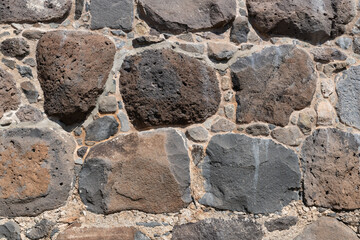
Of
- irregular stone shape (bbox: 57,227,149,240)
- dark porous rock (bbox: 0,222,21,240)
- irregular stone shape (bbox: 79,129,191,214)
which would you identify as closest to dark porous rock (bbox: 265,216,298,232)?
irregular stone shape (bbox: 79,129,191,214)

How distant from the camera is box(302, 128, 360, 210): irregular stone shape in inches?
75.4

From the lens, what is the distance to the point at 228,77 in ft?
6.20

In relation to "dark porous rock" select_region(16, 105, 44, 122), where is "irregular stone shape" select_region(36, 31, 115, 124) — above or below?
above

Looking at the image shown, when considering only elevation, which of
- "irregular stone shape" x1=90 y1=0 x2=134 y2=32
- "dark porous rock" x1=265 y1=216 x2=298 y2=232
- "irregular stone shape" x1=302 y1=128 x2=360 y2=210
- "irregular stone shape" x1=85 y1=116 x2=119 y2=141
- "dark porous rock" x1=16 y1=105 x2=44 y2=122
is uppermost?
"irregular stone shape" x1=90 y1=0 x2=134 y2=32

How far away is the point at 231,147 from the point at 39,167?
0.77 m

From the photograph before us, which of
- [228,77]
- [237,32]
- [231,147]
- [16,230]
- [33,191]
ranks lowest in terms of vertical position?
[16,230]

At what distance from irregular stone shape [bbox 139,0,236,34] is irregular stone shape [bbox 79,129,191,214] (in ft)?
1.58

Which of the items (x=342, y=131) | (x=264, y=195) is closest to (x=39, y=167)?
(x=264, y=195)

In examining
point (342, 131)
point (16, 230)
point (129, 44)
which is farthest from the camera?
point (342, 131)

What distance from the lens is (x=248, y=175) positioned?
1833 millimetres

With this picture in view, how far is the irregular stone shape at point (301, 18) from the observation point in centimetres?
195

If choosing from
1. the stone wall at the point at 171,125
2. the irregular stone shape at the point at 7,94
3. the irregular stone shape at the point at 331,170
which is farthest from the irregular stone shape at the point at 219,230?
the irregular stone shape at the point at 7,94

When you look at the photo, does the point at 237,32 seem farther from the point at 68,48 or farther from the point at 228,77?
the point at 68,48

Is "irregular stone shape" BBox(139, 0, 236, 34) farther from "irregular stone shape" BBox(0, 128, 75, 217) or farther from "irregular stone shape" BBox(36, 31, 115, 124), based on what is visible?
"irregular stone shape" BBox(0, 128, 75, 217)
